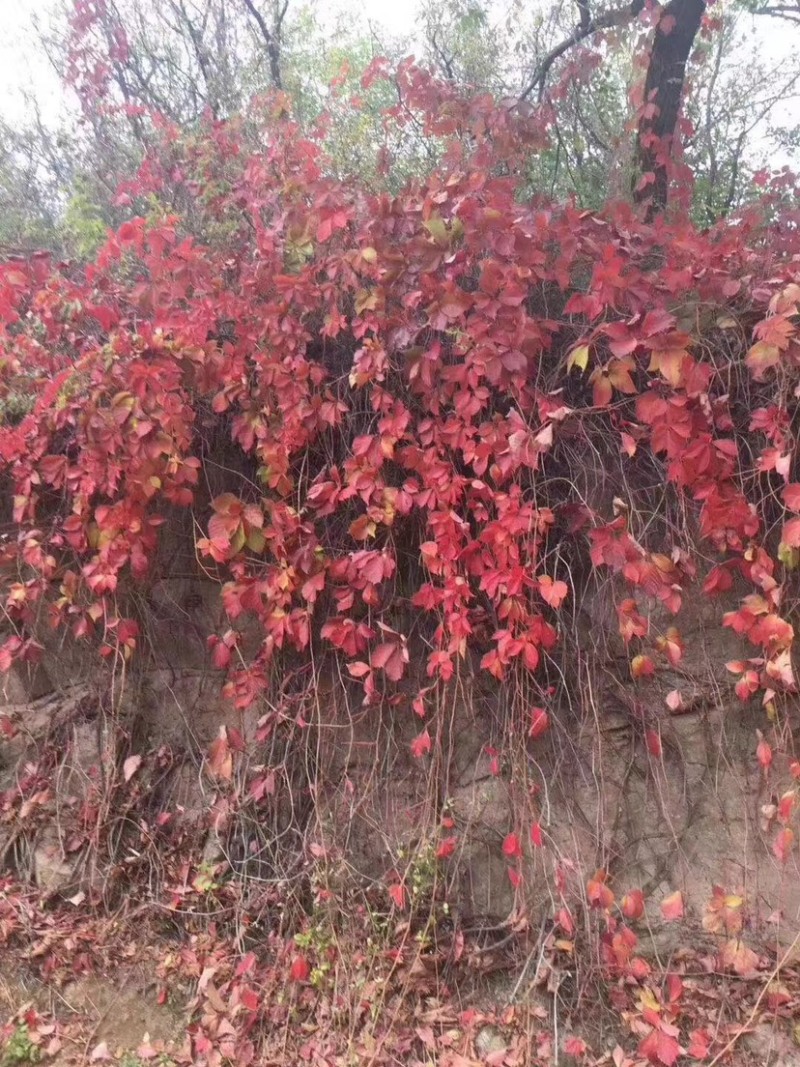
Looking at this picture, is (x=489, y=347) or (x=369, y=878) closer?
(x=489, y=347)

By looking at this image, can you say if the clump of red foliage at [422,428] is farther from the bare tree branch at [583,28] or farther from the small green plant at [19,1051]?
the bare tree branch at [583,28]

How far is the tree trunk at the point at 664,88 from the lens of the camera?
3.74m

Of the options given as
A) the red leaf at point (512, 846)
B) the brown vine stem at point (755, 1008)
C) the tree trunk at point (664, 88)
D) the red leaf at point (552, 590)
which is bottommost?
the brown vine stem at point (755, 1008)

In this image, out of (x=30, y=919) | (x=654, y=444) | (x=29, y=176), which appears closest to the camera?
(x=654, y=444)

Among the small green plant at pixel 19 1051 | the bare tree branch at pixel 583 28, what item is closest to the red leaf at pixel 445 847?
the small green plant at pixel 19 1051

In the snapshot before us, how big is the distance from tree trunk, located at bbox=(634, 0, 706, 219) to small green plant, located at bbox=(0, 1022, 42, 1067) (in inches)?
167

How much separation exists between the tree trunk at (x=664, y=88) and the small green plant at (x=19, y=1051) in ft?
13.9

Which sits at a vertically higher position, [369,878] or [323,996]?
[369,878]

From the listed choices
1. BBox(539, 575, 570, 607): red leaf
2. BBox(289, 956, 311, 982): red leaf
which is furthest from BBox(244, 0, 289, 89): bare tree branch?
BBox(289, 956, 311, 982): red leaf

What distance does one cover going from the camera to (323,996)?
107 inches

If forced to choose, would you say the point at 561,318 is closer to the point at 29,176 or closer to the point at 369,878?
the point at 369,878

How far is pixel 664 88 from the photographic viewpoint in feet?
12.4

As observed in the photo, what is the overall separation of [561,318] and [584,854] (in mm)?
1871

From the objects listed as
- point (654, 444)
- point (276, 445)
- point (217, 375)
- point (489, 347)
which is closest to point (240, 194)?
point (217, 375)
